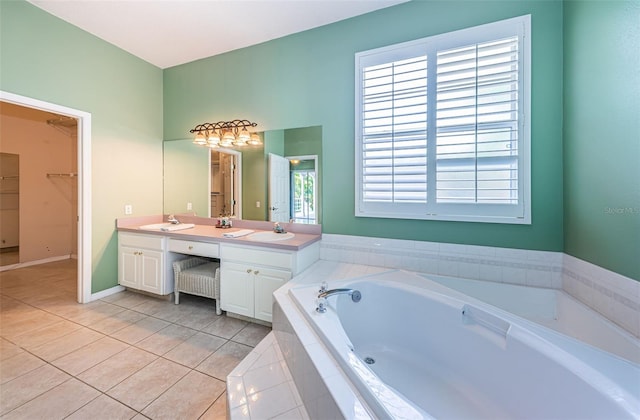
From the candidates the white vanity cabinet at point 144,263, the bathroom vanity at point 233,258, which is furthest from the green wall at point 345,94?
the white vanity cabinet at point 144,263

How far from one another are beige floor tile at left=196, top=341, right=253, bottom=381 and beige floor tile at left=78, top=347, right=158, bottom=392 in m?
0.41

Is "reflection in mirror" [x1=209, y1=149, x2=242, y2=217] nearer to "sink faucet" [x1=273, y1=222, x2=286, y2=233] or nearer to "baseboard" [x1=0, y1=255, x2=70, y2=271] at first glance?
"sink faucet" [x1=273, y1=222, x2=286, y2=233]

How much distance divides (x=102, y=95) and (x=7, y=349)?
247cm

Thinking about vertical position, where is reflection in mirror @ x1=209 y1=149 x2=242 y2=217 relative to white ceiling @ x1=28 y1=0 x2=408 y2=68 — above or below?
below

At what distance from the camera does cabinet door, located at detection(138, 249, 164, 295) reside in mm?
2639

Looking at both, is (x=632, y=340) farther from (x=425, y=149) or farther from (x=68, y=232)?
(x=68, y=232)

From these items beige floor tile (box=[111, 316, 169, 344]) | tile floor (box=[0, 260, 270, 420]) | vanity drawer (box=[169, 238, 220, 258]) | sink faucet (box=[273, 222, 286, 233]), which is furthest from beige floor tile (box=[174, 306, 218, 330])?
sink faucet (box=[273, 222, 286, 233])

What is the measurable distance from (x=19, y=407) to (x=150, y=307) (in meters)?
1.22

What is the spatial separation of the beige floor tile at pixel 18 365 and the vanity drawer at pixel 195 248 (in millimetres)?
1167

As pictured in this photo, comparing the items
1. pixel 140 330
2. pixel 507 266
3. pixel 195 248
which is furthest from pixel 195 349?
pixel 507 266

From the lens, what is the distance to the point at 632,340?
3.55ft

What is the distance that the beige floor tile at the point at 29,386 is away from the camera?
4.61 feet

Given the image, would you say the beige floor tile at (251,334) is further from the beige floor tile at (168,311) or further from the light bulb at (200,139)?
the light bulb at (200,139)

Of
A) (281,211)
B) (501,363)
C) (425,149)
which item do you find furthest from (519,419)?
(281,211)
